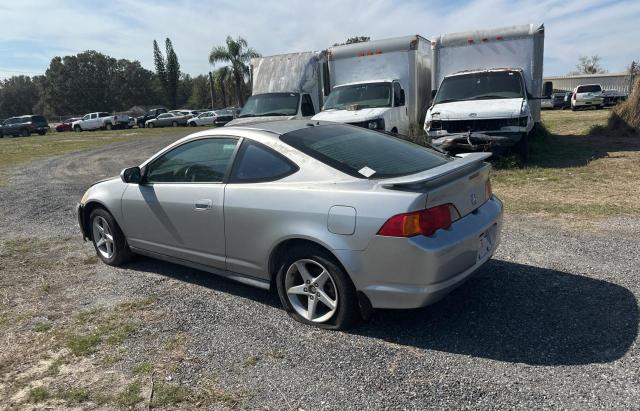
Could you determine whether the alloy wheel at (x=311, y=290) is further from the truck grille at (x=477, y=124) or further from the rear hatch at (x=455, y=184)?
the truck grille at (x=477, y=124)

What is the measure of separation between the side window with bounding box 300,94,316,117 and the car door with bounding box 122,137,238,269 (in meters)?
8.71

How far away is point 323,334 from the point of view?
11.8ft

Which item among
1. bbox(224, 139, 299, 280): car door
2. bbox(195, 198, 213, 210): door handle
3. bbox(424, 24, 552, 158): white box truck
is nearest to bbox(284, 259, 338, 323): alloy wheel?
bbox(224, 139, 299, 280): car door

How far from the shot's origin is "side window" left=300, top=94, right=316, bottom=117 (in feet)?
43.2

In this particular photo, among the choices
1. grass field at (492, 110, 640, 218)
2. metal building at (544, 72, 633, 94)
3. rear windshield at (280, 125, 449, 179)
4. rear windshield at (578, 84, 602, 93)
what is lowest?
grass field at (492, 110, 640, 218)

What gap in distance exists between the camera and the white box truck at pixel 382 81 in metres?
11.5

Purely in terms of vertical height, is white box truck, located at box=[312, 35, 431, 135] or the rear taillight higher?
white box truck, located at box=[312, 35, 431, 135]

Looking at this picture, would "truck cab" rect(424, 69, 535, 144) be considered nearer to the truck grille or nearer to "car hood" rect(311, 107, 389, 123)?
the truck grille

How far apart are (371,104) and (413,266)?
891cm

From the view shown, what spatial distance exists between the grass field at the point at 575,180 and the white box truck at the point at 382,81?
9.88 ft

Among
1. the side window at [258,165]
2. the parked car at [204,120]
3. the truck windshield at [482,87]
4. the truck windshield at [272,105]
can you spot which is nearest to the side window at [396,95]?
the truck windshield at [482,87]

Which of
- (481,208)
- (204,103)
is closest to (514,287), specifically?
(481,208)

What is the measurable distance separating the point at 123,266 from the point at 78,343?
174 cm

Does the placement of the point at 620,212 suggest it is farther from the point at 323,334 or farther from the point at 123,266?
the point at 123,266
